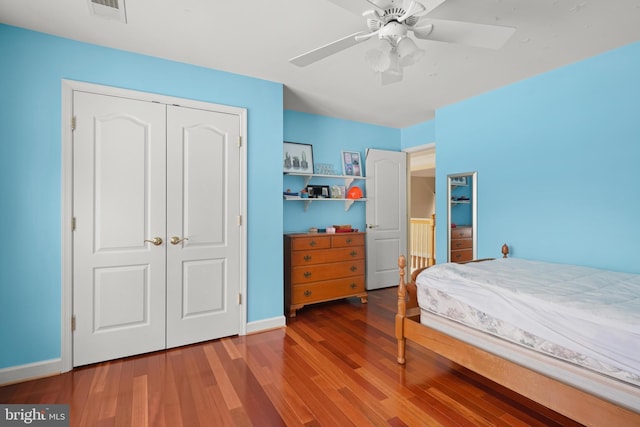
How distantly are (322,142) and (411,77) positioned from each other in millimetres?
1646

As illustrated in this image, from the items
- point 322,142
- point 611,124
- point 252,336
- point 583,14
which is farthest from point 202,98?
point 611,124

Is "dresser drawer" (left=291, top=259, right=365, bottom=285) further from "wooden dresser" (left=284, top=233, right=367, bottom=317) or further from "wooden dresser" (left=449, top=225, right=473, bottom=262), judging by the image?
"wooden dresser" (left=449, top=225, right=473, bottom=262)

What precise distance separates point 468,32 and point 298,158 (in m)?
2.68

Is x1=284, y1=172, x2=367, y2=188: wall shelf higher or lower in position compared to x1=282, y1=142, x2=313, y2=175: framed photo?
lower

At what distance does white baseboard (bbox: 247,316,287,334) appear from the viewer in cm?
304

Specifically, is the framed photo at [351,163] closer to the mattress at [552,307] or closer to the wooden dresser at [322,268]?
the wooden dresser at [322,268]

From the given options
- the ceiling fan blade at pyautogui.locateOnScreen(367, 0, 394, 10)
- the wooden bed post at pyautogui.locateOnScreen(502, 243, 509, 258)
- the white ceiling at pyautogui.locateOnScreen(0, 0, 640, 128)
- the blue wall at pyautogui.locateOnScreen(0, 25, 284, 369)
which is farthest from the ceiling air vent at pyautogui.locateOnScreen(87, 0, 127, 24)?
the wooden bed post at pyautogui.locateOnScreen(502, 243, 509, 258)

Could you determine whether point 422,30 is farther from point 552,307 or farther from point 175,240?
point 175,240

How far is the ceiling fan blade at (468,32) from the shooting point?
1.61m

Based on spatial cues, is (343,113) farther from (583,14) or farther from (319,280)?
(583,14)

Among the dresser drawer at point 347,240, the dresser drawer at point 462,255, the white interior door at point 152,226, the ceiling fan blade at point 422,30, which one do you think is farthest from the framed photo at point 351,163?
the ceiling fan blade at point 422,30

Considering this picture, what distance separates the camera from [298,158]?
4102 millimetres

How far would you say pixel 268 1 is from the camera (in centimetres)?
193
